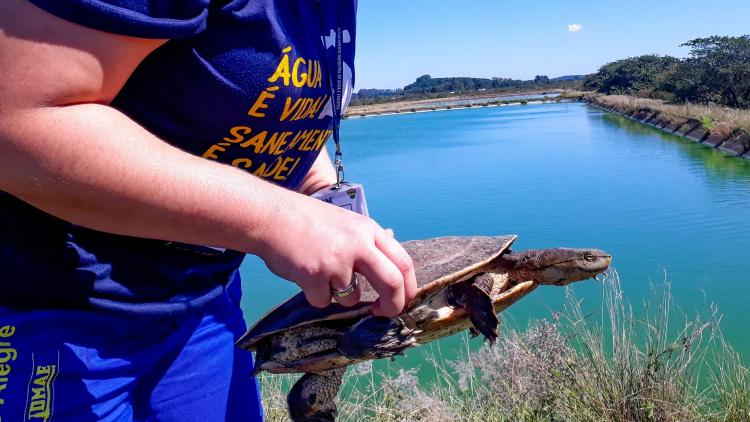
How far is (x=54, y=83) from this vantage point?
647 mm

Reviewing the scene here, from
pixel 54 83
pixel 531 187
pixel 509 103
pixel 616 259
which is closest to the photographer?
pixel 54 83

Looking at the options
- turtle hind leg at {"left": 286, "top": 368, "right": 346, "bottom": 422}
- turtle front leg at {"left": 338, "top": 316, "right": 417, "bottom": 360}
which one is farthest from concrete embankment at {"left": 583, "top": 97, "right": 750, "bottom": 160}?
turtle front leg at {"left": 338, "top": 316, "right": 417, "bottom": 360}

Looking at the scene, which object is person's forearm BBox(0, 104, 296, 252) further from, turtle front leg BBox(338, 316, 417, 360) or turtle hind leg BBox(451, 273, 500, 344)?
turtle hind leg BBox(451, 273, 500, 344)

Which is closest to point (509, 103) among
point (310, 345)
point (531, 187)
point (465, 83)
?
point (465, 83)

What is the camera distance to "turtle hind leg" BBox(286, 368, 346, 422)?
1.55 metres

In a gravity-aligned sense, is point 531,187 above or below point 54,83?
below

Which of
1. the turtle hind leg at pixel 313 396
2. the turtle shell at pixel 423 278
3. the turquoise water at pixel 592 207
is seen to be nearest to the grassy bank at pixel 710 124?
the turquoise water at pixel 592 207

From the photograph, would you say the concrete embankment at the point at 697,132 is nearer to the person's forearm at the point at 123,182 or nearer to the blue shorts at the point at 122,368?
the blue shorts at the point at 122,368

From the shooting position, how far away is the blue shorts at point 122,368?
2.83 ft

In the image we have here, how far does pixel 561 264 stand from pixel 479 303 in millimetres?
291

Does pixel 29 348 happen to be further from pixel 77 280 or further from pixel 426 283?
pixel 426 283

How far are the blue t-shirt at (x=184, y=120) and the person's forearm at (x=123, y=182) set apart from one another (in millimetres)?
25

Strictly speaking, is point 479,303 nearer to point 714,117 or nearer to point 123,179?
point 123,179

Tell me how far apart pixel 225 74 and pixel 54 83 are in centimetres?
27
